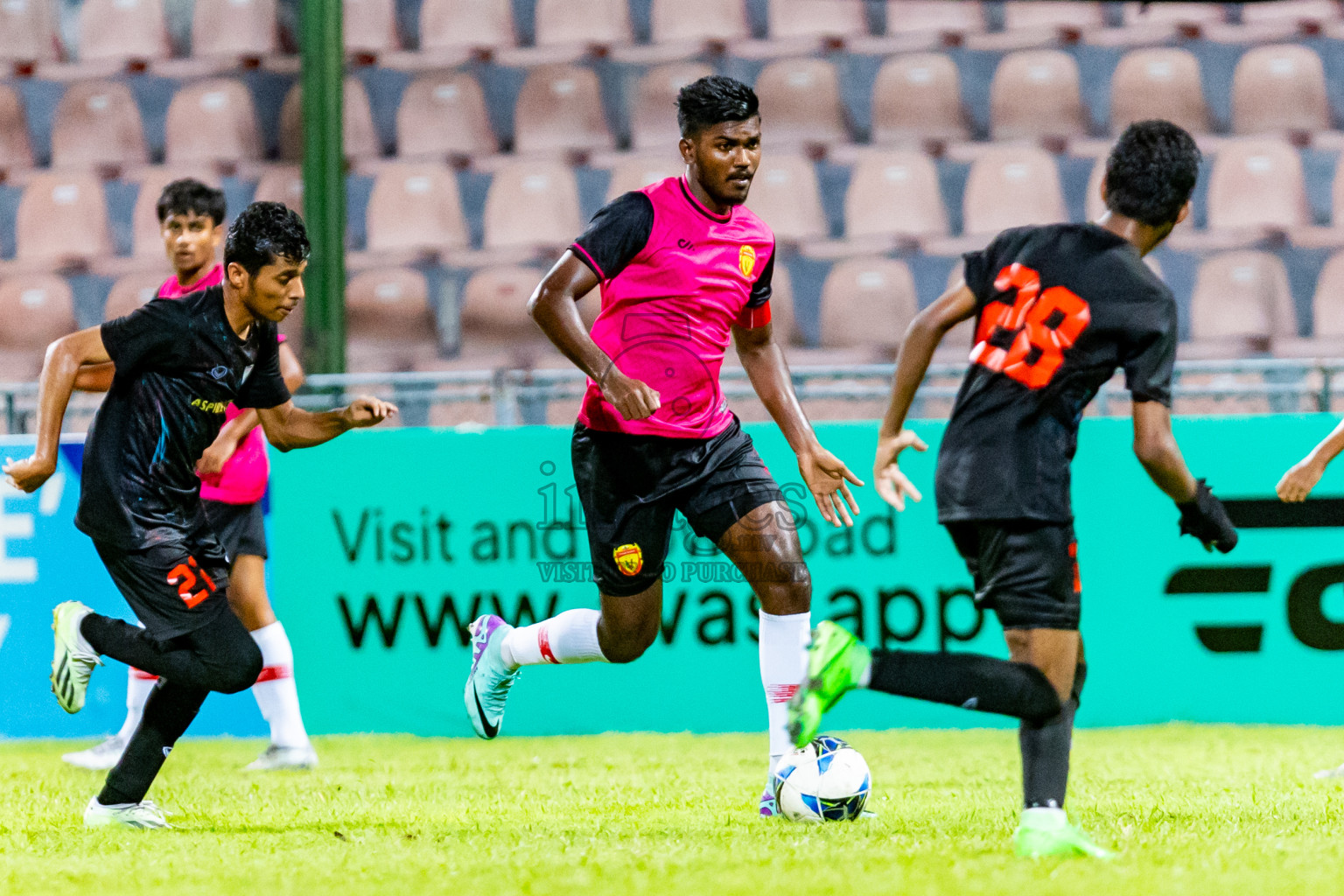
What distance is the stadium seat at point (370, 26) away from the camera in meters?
10.5

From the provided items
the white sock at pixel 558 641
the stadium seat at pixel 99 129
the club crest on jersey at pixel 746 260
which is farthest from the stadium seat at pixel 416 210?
the club crest on jersey at pixel 746 260

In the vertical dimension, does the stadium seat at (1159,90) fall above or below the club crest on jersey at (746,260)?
above

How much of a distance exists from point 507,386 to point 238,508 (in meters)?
1.36

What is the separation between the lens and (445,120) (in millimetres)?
10367

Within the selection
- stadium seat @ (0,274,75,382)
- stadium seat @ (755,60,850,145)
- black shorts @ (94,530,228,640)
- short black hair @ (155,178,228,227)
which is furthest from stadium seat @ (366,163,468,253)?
black shorts @ (94,530,228,640)

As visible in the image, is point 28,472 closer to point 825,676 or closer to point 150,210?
point 825,676

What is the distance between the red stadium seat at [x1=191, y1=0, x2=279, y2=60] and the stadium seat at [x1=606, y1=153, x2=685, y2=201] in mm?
2408

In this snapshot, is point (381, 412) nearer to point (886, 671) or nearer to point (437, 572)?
point (886, 671)

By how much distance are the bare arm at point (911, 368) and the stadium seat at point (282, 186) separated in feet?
20.5

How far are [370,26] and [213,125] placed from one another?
1.29 meters

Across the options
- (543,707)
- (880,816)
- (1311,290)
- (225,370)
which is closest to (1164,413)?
(880,816)

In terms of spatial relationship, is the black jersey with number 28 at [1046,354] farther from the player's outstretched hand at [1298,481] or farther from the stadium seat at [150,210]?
the stadium seat at [150,210]

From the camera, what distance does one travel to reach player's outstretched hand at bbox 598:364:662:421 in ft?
13.3

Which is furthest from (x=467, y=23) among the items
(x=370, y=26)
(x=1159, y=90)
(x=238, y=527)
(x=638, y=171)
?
(x=238, y=527)
